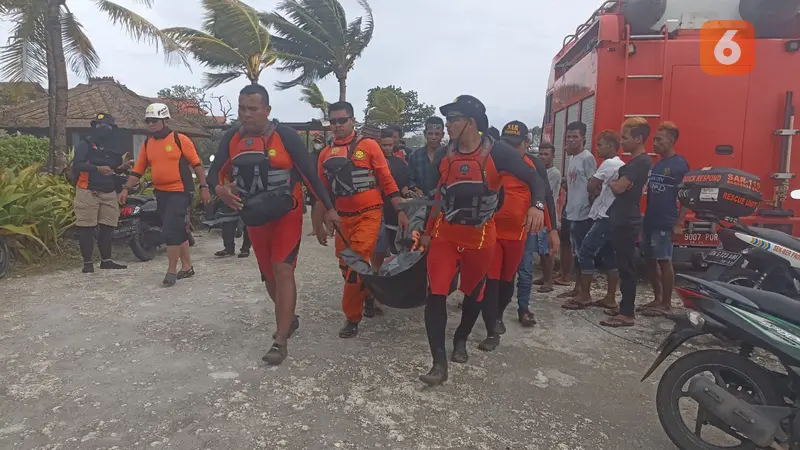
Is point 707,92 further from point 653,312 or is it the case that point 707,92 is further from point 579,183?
point 653,312

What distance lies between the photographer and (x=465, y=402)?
3.30 m

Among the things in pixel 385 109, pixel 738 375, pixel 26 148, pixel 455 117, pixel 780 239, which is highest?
pixel 385 109

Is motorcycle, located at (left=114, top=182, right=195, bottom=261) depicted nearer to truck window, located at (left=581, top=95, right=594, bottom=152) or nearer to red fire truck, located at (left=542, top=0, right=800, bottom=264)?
truck window, located at (left=581, top=95, right=594, bottom=152)

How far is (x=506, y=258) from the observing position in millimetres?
4355

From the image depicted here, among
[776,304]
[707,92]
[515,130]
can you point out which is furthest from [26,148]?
[776,304]

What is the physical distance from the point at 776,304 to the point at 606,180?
255cm

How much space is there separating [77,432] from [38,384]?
82 centimetres

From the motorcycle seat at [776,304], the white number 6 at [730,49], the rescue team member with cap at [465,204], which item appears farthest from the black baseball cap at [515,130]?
the motorcycle seat at [776,304]

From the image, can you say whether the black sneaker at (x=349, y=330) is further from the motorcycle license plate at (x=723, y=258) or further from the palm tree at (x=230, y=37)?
the palm tree at (x=230, y=37)

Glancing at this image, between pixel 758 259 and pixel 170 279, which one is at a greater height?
pixel 758 259

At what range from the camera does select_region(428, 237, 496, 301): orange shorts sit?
3.56m

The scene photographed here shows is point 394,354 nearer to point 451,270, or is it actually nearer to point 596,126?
point 451,270

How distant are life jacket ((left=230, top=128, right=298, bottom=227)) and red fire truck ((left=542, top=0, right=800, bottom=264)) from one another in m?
3.64

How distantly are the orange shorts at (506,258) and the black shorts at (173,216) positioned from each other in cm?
374
